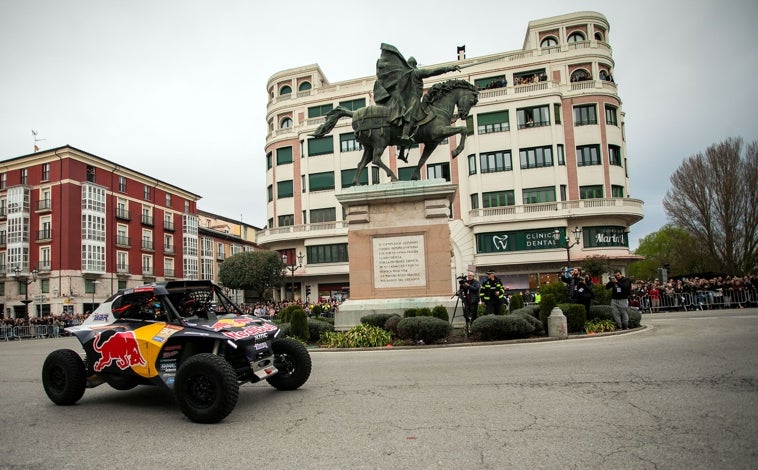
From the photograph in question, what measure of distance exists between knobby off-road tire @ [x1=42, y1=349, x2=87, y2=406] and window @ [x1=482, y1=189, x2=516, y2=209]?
44631 millimetres

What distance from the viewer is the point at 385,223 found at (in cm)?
1538

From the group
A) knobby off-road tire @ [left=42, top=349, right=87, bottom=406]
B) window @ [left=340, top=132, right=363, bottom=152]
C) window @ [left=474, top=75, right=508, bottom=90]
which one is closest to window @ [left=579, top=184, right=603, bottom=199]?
window @ [left=474, top=75, right=508, bottom=90]

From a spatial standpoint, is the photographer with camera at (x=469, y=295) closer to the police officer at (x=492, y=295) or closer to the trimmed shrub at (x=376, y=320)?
the police officer at (x=492, y=295)

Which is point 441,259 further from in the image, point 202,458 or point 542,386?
point 202,458

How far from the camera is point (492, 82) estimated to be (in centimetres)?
5084

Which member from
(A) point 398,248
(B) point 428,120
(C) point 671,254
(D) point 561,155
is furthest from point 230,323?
(C) point 671,254

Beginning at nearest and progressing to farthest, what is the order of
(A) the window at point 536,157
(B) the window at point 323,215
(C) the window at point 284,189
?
(A) the window at point 536,157 < (B) the window at point 323,215 < (C) the window at point 284,189

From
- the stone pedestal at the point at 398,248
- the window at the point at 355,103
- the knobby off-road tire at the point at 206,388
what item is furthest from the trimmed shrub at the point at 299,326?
the window at the point at 355,103

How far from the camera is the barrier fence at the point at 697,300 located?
23875mm

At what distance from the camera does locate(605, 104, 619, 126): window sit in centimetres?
4799

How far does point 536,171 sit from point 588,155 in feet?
16.9

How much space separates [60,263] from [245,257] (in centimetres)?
1887

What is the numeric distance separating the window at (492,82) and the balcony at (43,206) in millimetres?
47691

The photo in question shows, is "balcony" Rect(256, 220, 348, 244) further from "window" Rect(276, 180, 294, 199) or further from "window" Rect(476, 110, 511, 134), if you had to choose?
"window" Rect(476, 110, 511, 134)
